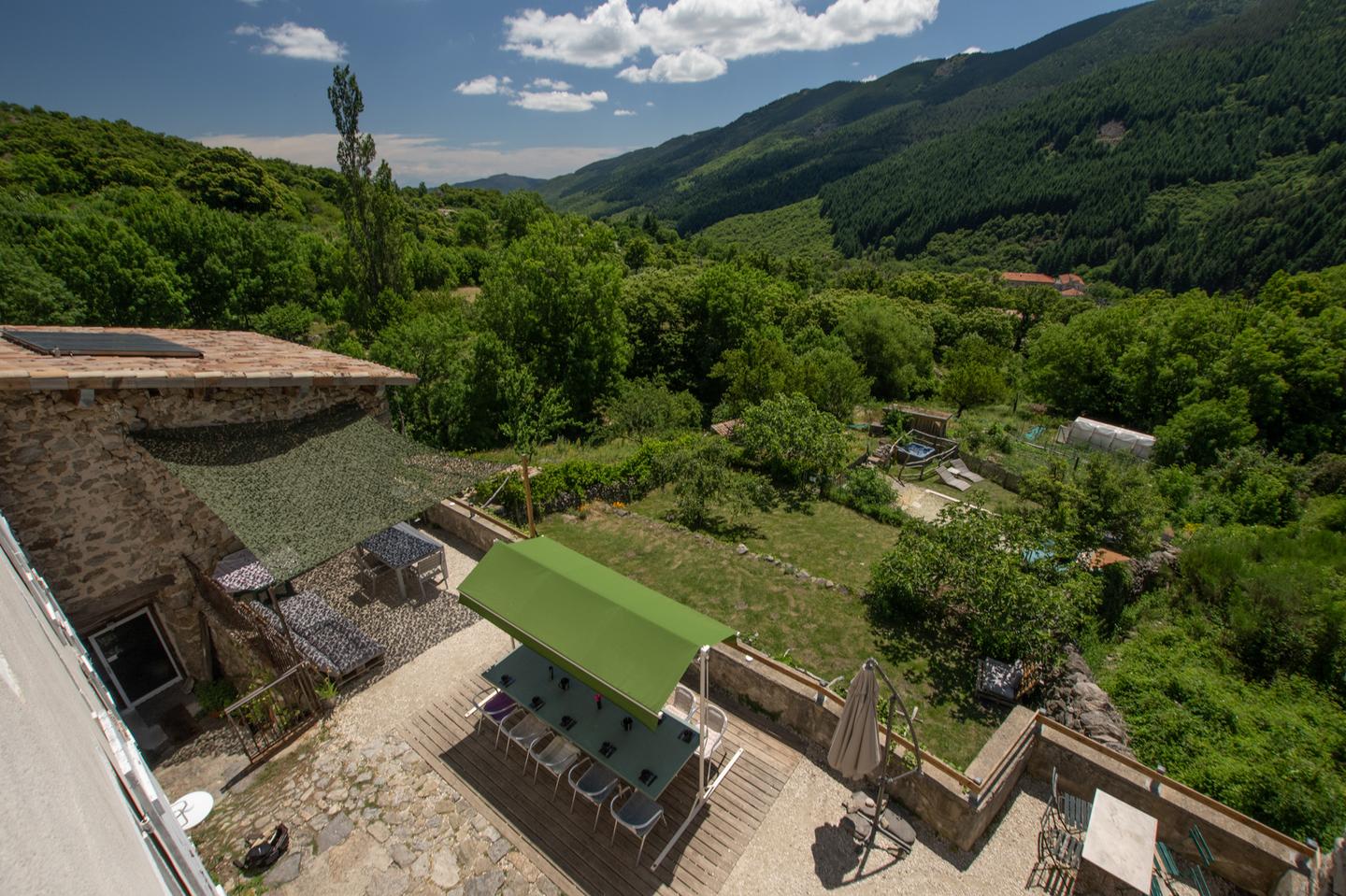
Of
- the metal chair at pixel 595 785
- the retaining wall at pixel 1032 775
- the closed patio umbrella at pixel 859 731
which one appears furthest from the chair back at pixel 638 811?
the retaining wall at pixel 1032 775

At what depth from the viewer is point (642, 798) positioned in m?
7.43

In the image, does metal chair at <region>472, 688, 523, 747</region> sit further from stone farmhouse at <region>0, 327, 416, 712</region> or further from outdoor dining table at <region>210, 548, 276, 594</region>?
stone farmhouse at <region>0, 327, 416, 712</region>

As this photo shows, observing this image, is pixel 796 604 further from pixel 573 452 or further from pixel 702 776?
pixel 573 452

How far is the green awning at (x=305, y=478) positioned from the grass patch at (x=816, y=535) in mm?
8096

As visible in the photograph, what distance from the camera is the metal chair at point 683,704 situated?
8445 mm

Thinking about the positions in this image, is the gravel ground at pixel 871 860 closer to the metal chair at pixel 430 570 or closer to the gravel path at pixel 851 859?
the gravel path at pixel 851 859

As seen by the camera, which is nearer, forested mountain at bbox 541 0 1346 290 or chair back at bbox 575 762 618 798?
chair back at bbox 575 762 618 798

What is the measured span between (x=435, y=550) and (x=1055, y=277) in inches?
5489

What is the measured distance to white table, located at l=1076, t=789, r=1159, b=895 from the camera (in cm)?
670

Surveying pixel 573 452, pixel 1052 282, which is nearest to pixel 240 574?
pixel 573 452

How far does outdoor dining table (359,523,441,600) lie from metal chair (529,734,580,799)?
5419 millimetres

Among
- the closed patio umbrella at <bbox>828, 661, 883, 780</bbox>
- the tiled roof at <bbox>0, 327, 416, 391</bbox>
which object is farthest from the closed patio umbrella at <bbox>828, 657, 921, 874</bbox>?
the tiled roof at <bbox>0, 327, 416, 391</bbox>

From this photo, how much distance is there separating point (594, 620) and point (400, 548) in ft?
22.1

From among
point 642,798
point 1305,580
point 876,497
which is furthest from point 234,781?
point 1305,580
